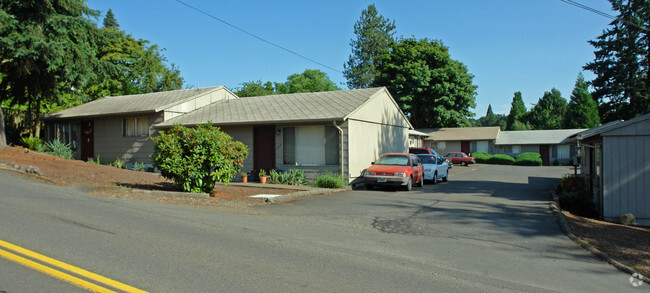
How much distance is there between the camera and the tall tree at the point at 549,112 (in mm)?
70625

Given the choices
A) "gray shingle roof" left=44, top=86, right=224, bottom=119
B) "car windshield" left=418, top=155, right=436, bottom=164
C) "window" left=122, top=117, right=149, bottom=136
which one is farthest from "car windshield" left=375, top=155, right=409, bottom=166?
"window" left=122, top=117, right=149, bottom=136

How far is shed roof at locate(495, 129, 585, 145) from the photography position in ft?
152

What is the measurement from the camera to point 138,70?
39.0m

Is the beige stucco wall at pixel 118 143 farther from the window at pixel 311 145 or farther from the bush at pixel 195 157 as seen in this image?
the bush at pixel 195 157

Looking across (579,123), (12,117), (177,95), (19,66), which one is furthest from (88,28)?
(579,123)

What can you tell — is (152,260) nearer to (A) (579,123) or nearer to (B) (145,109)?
(B) (145,109)

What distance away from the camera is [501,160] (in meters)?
44.4

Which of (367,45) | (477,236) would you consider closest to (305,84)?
(367,45)

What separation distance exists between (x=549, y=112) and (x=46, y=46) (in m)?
75.5

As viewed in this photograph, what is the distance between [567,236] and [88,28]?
21.1 metres

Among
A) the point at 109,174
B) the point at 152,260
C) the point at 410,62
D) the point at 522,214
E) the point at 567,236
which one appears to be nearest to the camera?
the point at 152,260

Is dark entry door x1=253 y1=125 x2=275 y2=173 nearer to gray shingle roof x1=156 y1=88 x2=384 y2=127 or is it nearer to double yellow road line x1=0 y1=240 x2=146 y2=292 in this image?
gray shingle roof x1=156 y1=88 x2=384 y2=127

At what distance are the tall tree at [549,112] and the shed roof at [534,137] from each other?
77.5 ft

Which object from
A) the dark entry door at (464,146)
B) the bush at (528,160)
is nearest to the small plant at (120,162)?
the bush at (528,160)
